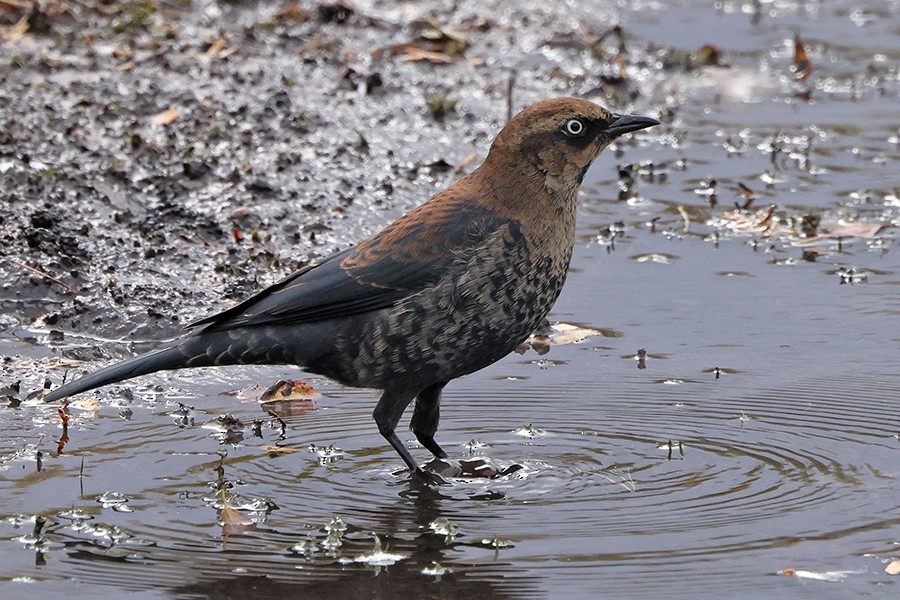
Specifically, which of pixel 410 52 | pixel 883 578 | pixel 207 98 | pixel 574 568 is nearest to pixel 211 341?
pixel 574 568

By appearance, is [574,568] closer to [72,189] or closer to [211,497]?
[211,497]

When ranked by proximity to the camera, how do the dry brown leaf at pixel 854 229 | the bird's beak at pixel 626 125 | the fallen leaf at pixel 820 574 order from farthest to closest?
the dry brown leaf at pixel 854 229 < the bird's beak at pixel 626 125 < the fallen leaf at pixel 820 574

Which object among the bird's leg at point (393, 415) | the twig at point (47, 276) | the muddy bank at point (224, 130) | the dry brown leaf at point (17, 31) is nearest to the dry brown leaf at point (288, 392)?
the bird's leg at point (393, 415)

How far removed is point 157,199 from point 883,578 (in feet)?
17.0

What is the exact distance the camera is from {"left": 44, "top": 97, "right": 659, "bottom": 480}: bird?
5.66 m

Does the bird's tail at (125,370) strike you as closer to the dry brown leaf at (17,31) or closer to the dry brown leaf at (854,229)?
the dry brown leaf at (854,229)

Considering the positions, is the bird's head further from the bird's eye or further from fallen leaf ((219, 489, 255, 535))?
fallen leaf ((219, 489, 255, 535))

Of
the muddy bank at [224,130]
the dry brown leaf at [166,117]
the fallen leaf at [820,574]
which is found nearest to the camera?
the fallen leaf at [820,574]

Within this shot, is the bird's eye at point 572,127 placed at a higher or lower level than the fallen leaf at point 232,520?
higher

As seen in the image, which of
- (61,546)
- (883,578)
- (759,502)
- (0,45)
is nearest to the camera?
(883,578)

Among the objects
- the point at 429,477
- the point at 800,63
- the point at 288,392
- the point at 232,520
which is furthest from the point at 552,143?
the point at 800,63

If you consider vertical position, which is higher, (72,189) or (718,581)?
(72,189)

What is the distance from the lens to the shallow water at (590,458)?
4715mm

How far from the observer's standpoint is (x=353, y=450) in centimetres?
603
